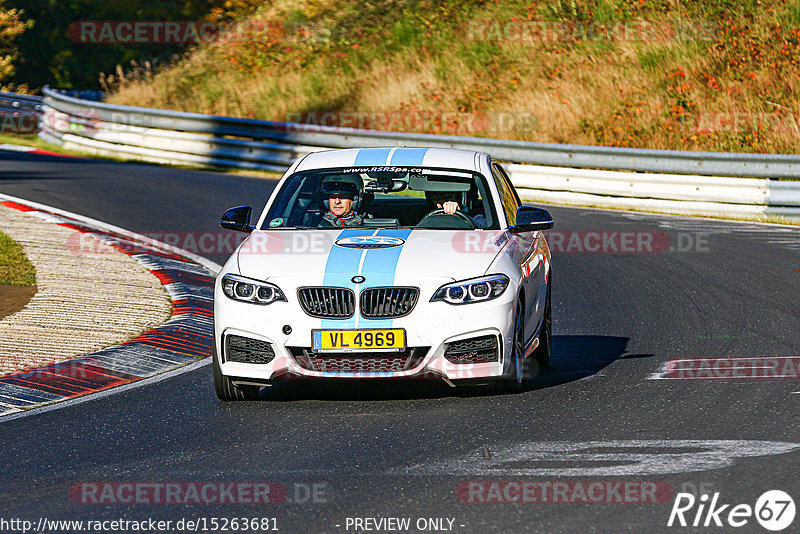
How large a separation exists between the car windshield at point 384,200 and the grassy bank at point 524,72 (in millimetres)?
14370

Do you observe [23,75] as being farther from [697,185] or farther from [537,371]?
[537,371]

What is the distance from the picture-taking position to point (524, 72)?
2923 centimetres

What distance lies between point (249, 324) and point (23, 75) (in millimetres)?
38663

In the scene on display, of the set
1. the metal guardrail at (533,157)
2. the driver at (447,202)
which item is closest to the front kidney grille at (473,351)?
the driver at (447,202)

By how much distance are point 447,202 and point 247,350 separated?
6.39ft

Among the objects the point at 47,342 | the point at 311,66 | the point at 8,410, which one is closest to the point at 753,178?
the point at 47,342

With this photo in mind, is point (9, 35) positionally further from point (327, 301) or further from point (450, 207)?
point (327, 301)

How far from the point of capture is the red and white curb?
28.0 feet

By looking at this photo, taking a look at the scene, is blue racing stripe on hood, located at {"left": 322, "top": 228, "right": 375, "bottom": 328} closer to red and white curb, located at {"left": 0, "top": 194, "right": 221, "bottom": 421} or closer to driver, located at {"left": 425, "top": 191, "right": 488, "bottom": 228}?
driver, located at {"left": 425, "top": 191, "right": 488, "bottom": 228}

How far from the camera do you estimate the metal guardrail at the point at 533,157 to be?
18641 millimetres

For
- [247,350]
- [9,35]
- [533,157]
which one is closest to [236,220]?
[247,350]

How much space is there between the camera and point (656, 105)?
2531 centimetres

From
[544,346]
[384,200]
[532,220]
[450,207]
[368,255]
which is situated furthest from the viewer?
[384,200]

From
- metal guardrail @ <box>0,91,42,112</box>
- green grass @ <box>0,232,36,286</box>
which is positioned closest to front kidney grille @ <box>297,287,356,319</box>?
Answer: green grass @ <box>0,232,36,286</box>
